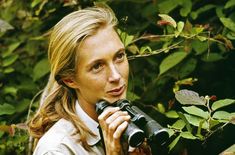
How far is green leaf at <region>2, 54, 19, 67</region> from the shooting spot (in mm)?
3957

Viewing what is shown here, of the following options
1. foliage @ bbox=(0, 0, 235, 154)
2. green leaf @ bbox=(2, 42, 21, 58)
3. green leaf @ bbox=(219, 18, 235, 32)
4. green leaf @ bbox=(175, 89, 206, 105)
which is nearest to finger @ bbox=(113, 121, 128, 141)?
green leaf @ bbox=(175, 89, 206, 105)

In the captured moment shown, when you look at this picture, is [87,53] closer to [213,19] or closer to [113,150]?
[113,150]

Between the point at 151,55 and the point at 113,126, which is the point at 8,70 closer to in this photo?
the point at 151,55

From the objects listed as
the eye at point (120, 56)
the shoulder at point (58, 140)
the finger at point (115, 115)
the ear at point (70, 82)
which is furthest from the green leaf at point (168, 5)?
the finger at point (115, 115)

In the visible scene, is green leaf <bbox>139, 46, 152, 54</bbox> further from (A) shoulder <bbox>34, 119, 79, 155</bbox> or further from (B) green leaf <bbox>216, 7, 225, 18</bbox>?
(A) shoulder <bbox>34, 119, 79, 155</bbox>

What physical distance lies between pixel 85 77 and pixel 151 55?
38.7 inches

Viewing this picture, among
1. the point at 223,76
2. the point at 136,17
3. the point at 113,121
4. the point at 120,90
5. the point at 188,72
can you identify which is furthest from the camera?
the point at 136,17

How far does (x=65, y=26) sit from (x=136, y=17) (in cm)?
130

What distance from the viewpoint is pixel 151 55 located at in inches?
145

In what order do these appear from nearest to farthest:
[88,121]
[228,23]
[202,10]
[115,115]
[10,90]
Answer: [115,115] < [88,121] < [228,23] < [202,10] < [10,90]

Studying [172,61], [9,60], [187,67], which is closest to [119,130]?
[172,61]

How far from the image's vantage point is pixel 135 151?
2854 millimetres

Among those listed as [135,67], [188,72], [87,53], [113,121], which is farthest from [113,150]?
[135,67]

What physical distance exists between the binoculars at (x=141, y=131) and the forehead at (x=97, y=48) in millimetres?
271
